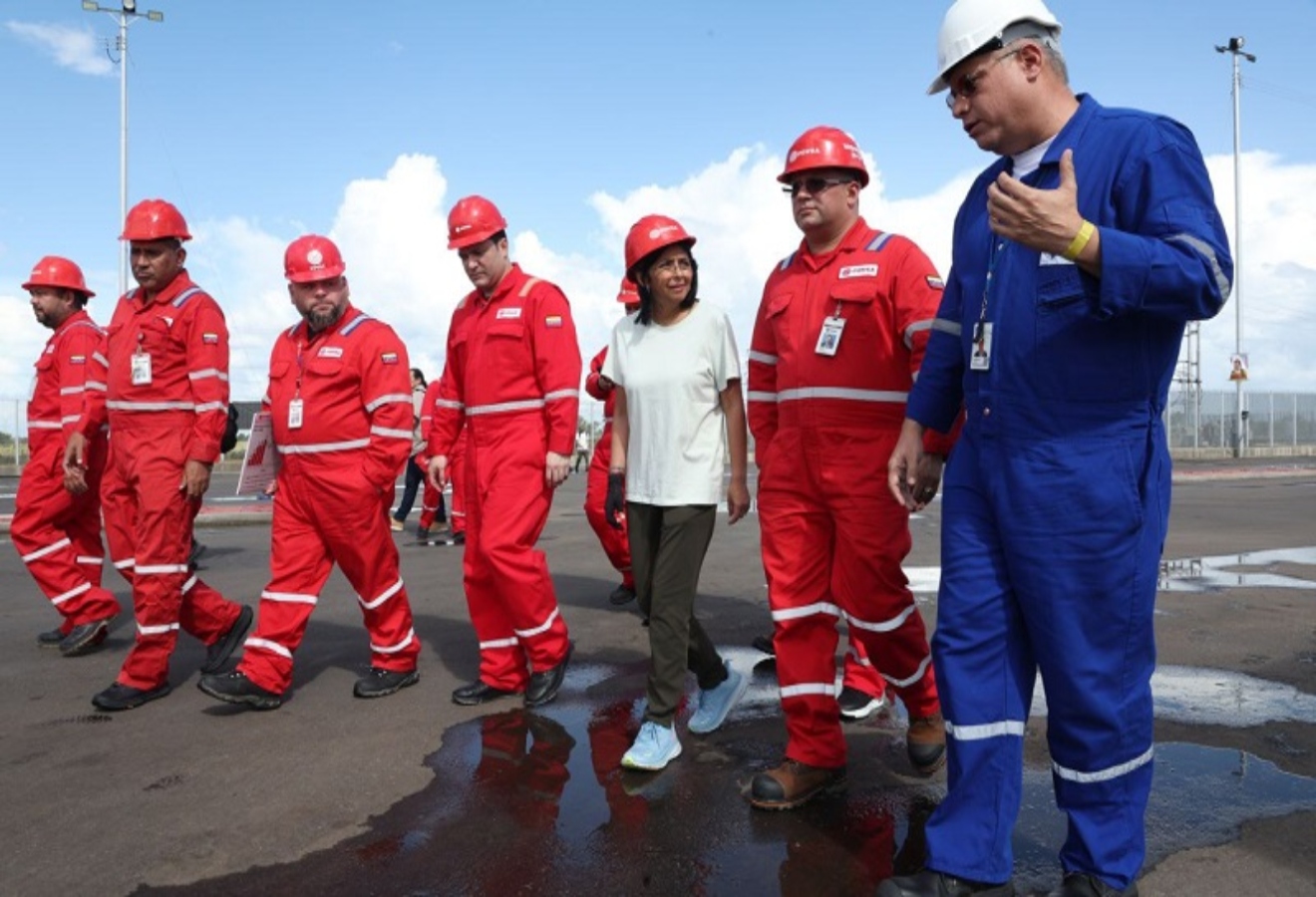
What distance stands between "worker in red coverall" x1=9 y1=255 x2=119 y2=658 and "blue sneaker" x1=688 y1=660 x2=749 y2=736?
399 cm

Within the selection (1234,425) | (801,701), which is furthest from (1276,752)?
(1234,425)

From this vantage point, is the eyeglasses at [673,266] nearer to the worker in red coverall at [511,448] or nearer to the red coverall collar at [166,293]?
the worker in red coverall at [511,448]

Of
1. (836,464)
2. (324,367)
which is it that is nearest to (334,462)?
(324,367)

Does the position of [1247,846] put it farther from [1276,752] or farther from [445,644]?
[445,644]

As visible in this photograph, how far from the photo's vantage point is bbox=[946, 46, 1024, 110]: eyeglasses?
2.61 meters

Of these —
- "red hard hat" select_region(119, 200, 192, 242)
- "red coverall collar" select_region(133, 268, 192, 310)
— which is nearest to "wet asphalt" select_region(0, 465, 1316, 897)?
A: "red coverall collar" select_region(133, 268, 192, 310)

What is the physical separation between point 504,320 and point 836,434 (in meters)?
2.02

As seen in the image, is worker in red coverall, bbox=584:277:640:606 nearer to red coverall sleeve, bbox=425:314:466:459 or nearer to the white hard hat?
red coverall sleeve, bbox=425:314:466:459

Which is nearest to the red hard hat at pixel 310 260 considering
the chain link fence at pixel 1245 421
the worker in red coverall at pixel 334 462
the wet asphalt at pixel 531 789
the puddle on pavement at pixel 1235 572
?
the worker in red coverall at pixel 334 462

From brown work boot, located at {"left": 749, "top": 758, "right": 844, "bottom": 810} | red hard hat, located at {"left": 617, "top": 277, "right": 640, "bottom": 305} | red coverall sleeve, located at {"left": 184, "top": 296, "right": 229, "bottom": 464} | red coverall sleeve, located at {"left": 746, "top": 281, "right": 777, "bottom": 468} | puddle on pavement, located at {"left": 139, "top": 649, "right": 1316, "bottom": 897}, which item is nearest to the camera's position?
puddle on pavement, located at {"left": 139, "top": 649, "right": 1316, "bottom": 897}

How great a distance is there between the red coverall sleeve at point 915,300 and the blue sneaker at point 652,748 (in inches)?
62.0

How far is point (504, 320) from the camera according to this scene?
504 centimetres

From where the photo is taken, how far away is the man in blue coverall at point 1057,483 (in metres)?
2.53

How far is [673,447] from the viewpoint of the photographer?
4188 millimetres
